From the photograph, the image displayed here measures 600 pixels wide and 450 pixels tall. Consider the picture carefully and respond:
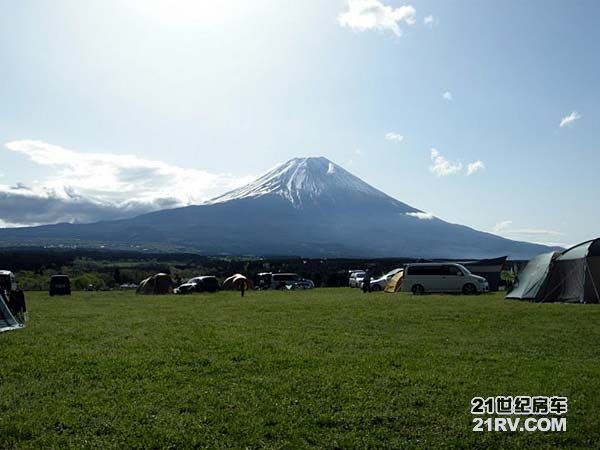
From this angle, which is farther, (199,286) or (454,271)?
(199,286)

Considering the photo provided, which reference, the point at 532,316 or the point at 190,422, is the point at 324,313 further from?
the point at 190,422

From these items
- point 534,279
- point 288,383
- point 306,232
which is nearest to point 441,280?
point 534,279

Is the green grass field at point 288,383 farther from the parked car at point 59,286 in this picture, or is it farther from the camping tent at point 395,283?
the parked car at point 59,286

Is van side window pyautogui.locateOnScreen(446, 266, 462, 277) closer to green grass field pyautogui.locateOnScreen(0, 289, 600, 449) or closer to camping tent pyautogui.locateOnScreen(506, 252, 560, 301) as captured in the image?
camping tent pyautogui.locateOnScreen(506, 252, 560, 301)

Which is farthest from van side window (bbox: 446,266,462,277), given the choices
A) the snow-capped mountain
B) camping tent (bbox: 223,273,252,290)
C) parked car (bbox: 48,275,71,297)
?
the snow-capped mountain

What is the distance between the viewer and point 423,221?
187250 millimetres

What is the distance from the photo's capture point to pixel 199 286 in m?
36.2

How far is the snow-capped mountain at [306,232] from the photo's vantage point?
540ft

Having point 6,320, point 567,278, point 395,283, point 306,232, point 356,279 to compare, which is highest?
point 306,232

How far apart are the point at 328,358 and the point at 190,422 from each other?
3466mm

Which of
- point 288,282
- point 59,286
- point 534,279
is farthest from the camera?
point 288,282

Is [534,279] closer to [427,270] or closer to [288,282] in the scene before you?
[427,270]

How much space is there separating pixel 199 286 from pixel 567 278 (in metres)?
23.1

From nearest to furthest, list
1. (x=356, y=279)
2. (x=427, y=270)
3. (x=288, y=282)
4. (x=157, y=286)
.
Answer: (x=427, y=270)
(x=157, y=286)
(x=356, y=279)
(x=288, y=282)
